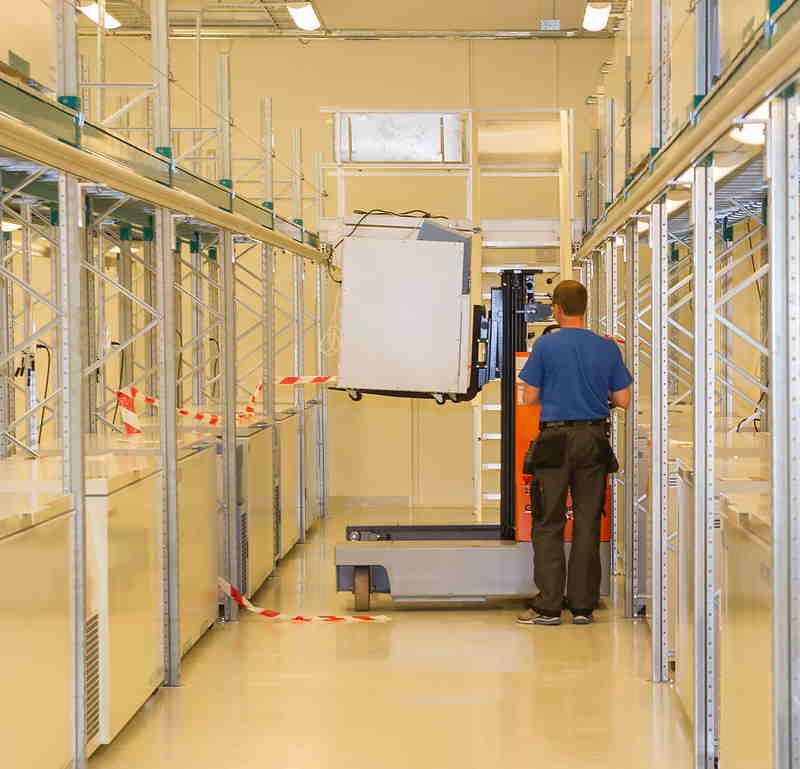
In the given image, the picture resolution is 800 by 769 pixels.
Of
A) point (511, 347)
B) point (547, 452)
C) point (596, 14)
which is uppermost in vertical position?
point (596, 14)

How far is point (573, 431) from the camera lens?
677 cm

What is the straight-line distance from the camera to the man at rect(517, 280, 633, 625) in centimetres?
673

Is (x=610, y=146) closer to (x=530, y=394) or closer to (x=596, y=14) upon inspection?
(x=596, y=14)

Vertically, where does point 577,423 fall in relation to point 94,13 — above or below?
below

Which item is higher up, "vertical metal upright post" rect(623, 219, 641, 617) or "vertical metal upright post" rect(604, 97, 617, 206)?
"vertical metal upright post" rect(604, 97, 617, 206)

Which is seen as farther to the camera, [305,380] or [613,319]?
[305,380]

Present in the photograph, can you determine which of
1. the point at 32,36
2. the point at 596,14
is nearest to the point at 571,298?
the point at 32,36

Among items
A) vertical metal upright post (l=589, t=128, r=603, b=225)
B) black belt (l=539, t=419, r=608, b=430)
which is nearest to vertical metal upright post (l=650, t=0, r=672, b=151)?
black belt (l=539, t=419, r=608, b=430)

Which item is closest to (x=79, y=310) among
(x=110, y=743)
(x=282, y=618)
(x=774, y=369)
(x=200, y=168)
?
(x=110, y=743)

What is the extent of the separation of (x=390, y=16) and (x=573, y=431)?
709cm

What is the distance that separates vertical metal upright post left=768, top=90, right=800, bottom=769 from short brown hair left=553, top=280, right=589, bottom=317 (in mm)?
3617

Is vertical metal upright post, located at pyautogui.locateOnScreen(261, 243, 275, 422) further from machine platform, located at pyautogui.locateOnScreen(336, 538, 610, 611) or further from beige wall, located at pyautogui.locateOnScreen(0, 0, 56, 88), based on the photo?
beige wall, located at pyautogui.locateOnScreen(0, 0, 56, 88)

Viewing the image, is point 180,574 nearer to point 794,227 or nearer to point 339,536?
point 794,227

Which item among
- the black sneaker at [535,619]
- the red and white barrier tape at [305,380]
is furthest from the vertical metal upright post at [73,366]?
the red and white barrier tape at [305,380]
